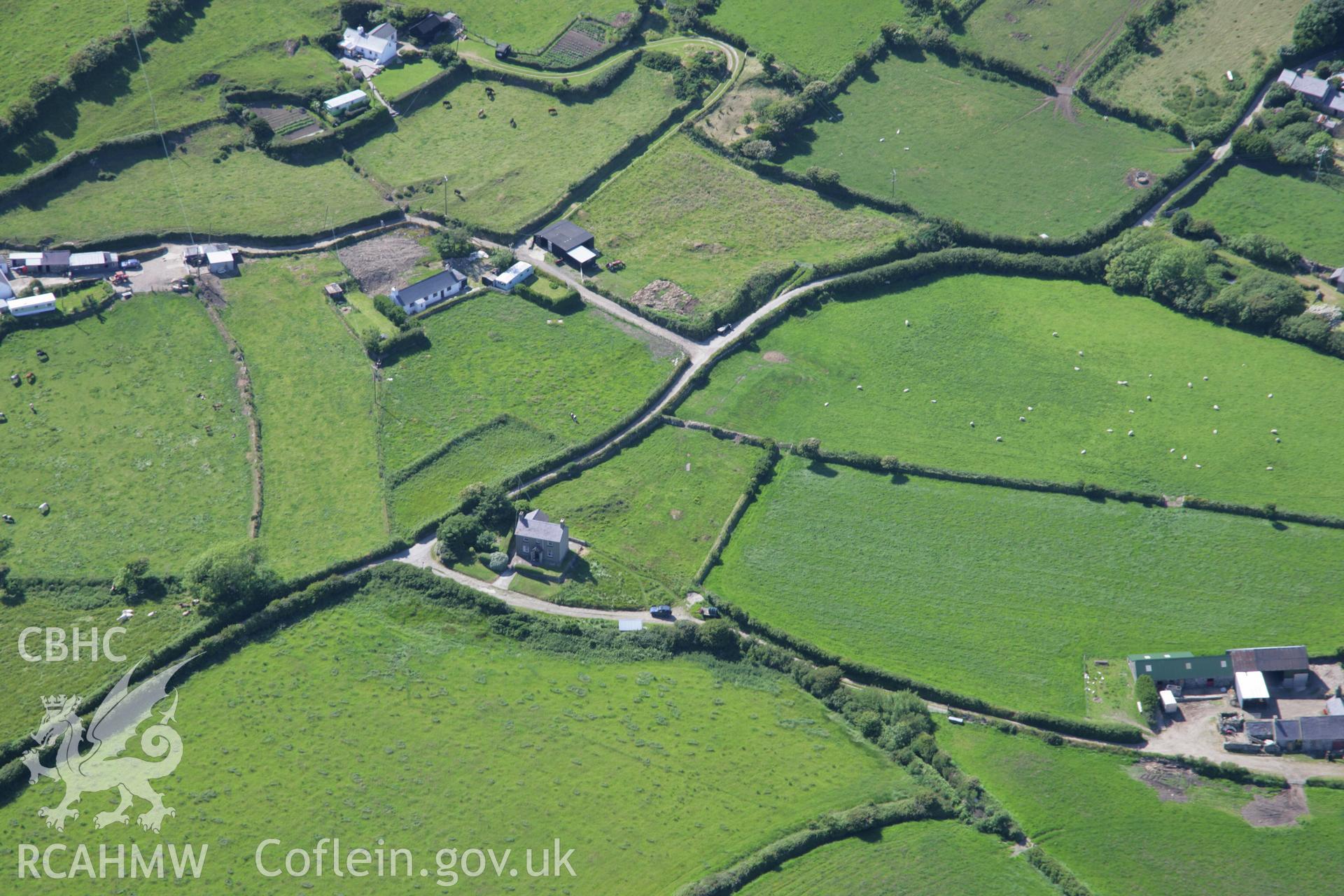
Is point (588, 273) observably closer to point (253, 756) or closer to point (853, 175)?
point (853, 175)

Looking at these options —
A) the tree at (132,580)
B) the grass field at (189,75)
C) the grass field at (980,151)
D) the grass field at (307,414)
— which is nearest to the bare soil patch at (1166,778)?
the grass field at (980,151)

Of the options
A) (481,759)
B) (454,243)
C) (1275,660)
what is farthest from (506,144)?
(1275,660)

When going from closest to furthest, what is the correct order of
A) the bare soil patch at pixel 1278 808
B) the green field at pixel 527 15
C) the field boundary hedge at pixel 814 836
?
the field boundary hedge at pixel 814 836, the bare soil patch at pixel 1278 808, the green field at pixel 527 15

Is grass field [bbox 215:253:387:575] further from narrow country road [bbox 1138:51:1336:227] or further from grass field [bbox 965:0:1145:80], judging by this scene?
grass field [bbox 965:0:1145:80]

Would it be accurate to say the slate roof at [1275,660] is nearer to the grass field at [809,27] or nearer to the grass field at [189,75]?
the grass field at [809,27]

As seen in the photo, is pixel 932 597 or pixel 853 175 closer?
pixel 932 597

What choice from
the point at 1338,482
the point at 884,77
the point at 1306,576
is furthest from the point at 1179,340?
the point at 884,77

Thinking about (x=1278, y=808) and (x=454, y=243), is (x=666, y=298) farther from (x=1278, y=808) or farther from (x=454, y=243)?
(x=1278, y=808)

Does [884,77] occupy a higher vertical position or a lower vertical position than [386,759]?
higher
